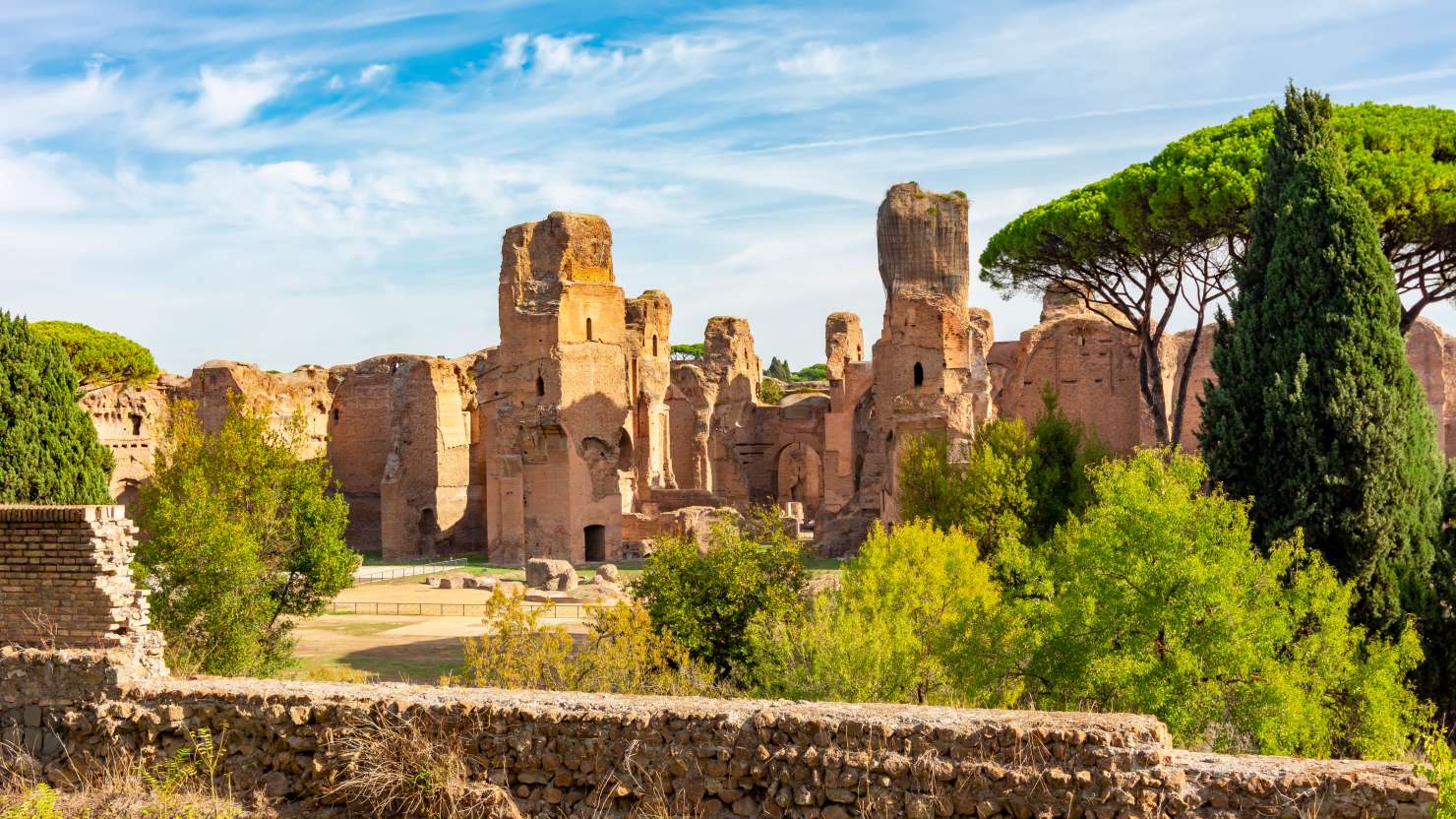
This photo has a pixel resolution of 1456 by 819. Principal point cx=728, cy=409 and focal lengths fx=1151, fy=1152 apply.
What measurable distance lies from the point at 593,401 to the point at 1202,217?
18829mm

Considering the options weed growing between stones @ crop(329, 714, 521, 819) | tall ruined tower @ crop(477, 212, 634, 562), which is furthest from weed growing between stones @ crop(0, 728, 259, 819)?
tall ruined tower @ crop(477, 212, 634, 562)

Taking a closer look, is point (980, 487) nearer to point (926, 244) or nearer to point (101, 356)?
point (926, 244)

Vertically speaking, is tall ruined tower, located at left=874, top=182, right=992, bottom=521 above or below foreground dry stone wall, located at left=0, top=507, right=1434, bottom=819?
above

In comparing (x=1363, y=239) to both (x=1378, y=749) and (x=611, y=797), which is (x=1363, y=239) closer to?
(x=1378, y=749)

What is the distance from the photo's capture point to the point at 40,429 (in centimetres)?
1443

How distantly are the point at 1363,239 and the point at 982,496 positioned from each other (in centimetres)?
795

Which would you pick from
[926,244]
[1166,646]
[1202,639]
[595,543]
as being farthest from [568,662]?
[926,244]

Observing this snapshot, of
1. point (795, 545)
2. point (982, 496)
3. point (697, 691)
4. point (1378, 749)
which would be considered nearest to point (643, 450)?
point (982, 496)

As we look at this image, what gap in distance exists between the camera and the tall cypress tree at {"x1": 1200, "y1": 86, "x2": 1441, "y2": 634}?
41.9 feet

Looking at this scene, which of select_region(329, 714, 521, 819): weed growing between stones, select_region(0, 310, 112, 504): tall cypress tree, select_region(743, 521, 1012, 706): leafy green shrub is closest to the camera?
select_region(329, 714, 521, 819): weed growing between stones

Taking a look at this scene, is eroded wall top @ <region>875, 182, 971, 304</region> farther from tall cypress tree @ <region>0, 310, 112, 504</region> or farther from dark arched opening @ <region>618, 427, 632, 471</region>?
tall cypress tree @ <region>0, 310, 112, 504</region>

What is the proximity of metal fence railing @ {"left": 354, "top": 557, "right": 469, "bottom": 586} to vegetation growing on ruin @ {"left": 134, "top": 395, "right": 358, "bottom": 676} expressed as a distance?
13588 mm

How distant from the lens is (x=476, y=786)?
7.52 metres

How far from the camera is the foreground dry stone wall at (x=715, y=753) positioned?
6.38 metres
